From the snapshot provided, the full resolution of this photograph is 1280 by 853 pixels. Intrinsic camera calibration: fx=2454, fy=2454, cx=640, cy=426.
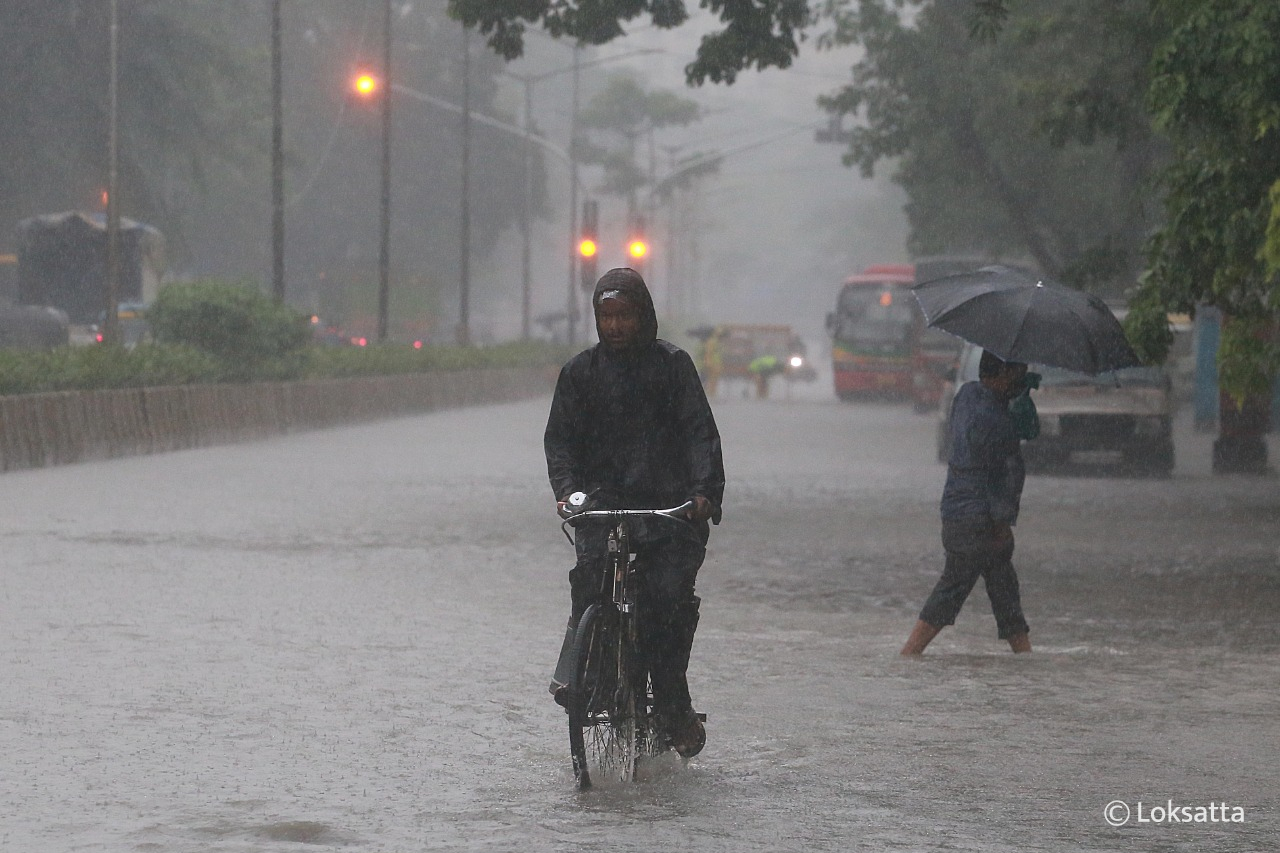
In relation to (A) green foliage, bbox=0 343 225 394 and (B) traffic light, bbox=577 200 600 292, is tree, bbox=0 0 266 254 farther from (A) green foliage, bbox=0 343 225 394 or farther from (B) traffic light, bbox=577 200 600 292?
(A) green foliage, bbox=0 343 225 394

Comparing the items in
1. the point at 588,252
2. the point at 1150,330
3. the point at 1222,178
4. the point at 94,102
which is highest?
the point at 94,102

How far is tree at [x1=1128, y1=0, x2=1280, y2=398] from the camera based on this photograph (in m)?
14.3

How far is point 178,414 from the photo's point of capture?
90.6ft

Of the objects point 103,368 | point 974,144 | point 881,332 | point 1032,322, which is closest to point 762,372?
point 881,332

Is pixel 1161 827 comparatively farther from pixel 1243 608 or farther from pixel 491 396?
pixel 491 396

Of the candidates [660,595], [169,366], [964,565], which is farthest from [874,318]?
[660,595]

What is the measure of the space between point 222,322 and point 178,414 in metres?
4.14

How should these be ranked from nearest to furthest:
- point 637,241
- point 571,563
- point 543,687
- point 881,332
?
point 543,687, point 571,563, point 637,241, point 881,332

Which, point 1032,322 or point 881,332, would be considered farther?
point 881,332

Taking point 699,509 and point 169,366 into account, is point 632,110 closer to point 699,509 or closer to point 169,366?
point 169,366

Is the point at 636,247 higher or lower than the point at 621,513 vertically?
higher

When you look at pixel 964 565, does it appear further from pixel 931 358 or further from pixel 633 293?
pixel 931 358

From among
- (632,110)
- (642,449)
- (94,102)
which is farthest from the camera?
(632,110)

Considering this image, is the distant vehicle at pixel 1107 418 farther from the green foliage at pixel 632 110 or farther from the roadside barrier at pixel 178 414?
the green foliage at pixel 632 110
